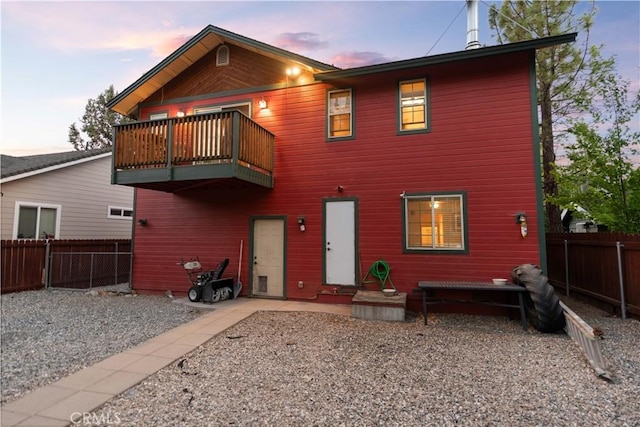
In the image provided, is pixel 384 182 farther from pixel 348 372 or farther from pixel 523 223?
pixel 348 372

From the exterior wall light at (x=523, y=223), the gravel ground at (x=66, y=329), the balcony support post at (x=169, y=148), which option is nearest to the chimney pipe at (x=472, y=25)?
the exterior wall light at (x=523, y=223)

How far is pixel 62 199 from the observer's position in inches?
443

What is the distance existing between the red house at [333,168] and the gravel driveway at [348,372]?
1.63m

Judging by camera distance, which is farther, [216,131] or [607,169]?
[607,169]

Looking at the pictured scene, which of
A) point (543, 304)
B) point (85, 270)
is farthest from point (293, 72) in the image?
point (85, 270)

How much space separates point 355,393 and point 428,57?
254 inches

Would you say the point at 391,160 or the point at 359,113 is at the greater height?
the point at 359,113

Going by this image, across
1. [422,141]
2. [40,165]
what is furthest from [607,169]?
[40,165]

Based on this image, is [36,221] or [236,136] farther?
[36,221]

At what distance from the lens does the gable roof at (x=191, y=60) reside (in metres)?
7.74

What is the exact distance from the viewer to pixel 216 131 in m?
6.81

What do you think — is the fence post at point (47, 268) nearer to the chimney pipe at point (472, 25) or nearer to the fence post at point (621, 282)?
the chimney pipe at point (472, 25)

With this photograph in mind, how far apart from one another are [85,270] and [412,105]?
10621 millimetres

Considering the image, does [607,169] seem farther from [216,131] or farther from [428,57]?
[216,131]
